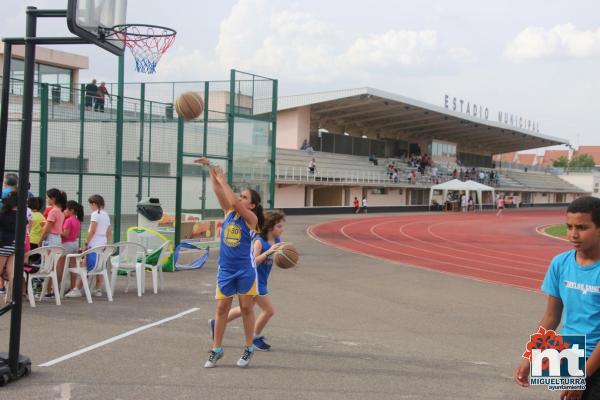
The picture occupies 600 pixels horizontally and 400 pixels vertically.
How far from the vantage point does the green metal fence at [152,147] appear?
1366 centimetres

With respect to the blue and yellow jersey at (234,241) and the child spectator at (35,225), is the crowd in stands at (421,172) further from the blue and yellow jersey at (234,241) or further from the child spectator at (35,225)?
the blue and yellow jersey at (234,241)

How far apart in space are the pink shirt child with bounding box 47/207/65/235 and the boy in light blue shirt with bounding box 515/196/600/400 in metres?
7.98

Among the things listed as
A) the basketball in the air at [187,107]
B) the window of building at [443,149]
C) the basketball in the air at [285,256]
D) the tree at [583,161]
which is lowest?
the basketball in the air at [285,256]

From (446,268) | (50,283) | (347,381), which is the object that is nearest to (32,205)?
(50,283)

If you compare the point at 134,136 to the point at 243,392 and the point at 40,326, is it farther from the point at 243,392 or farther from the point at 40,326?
the point at 243,392

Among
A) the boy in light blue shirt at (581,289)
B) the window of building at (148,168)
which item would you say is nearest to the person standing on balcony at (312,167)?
the window of building at (148,168)

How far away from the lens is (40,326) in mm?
7758

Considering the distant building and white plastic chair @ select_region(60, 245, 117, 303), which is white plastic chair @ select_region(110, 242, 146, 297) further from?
the distant building

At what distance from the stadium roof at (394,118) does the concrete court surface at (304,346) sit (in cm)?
3481

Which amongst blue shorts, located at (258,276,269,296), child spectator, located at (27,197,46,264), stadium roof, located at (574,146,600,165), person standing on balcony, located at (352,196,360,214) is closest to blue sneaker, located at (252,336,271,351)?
blue shorts, located at (258,276,269,296)

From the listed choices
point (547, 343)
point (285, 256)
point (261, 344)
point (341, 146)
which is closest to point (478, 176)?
point (341, 146)

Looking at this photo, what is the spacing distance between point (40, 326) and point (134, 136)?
776 centimetres

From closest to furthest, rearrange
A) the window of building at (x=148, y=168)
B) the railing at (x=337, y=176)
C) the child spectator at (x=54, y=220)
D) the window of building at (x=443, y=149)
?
the child spectator at (x=54, y=220)
the window of building at (x=148, y=168)
the railing at (x=337, y=176)
the window of building at (x=443, y=149)

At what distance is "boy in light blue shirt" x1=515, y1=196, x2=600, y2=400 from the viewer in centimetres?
319
